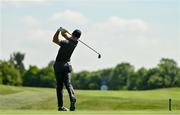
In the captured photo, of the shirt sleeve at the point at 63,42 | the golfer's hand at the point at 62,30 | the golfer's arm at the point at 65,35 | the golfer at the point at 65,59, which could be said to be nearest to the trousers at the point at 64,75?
the golfer at the point at 65,59

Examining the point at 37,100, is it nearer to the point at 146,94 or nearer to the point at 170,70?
the point at 146,94

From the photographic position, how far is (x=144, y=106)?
43.2 m

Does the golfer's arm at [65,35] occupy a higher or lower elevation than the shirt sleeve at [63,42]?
higher

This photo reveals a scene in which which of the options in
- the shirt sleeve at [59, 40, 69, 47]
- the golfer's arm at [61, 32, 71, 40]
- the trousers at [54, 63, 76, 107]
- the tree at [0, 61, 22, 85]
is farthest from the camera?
the tree at [0, 61, 22, 85]

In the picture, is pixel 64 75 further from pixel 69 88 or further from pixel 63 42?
pixel 63 42

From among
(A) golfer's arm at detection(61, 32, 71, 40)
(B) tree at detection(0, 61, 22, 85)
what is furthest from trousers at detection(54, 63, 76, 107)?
(B) tree at detection(0, 61, 22, 85)

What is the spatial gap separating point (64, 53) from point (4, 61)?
16956 centimetres

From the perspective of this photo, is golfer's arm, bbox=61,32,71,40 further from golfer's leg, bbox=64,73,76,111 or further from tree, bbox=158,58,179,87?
tree, bbox=158,58,179,87

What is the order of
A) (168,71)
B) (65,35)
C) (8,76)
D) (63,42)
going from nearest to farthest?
(63,42) < (65,35) < (8,76) < (168,71)

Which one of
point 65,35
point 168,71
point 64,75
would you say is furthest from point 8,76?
point 65,35

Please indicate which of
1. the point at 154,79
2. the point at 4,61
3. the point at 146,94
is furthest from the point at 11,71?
the point at 146,94

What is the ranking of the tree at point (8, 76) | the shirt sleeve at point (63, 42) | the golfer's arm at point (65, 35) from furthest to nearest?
the tree at point (8, 76)
the golfer's arm at point (65, 35)
the shirt sleeve at point (63, 42)

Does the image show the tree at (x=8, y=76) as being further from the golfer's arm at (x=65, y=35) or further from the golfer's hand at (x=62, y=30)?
the golfer's hand at (x=62, y=30)

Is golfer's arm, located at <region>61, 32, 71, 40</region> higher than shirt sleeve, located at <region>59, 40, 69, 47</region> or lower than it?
higher
